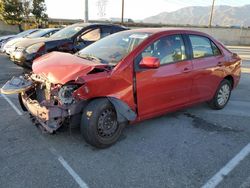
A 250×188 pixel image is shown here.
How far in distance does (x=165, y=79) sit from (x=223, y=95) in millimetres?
2071

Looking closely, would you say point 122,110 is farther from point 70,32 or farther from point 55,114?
point 70,32

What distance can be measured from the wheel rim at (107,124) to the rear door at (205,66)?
1.80 metres

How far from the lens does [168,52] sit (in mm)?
4629

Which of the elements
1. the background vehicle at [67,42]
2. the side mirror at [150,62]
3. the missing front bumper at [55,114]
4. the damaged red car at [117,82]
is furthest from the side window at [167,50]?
the background vehicle at [67,42]

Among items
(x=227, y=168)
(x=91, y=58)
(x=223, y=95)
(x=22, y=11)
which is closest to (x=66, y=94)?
(x=91, y=58)

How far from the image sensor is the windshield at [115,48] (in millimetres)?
4320

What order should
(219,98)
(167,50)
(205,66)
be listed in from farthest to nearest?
(219,98)
(205,66)
(167,50)

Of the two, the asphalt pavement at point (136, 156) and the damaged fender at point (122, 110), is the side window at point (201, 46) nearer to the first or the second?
the asphalt pavement at point (136, 156)

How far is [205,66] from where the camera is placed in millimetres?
5254

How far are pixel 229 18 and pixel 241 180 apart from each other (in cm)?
16997

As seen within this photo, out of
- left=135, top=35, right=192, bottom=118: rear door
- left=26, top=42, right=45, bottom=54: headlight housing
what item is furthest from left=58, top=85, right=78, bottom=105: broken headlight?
left=26, top=42, right=45, bottom=54: headlight housing

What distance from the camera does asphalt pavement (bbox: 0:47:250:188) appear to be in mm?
3283

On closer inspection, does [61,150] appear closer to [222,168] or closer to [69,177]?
[69,177]

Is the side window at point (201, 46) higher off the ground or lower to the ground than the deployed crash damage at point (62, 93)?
higher
